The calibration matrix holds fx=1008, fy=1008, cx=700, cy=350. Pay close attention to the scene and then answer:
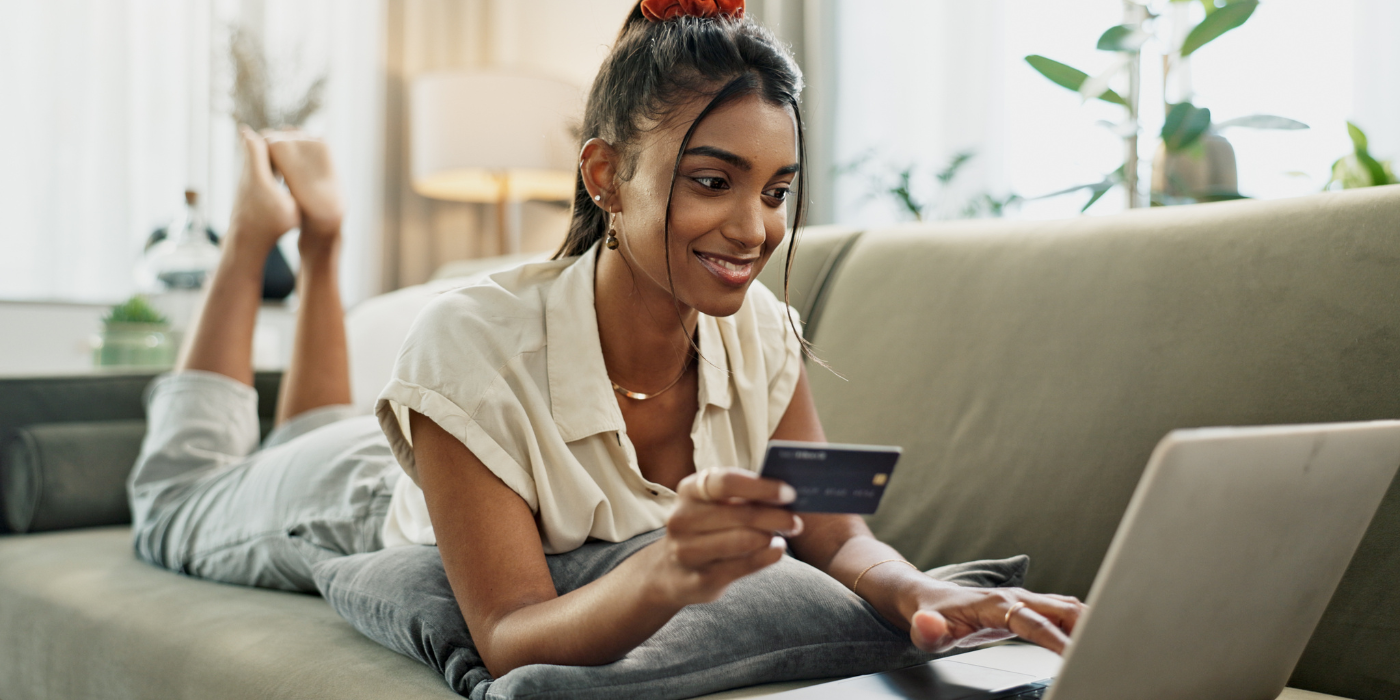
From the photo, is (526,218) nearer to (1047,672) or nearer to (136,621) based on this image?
(136,621)

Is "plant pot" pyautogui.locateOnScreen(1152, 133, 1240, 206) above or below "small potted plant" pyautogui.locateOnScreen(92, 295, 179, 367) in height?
above

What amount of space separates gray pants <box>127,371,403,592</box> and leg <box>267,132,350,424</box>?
4 cm

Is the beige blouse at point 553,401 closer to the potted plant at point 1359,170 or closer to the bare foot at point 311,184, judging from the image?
the bare foot at point 311,184

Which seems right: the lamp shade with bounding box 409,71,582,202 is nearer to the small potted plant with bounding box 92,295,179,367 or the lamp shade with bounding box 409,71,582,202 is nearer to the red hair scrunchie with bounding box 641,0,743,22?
the small potted plant with bounding box 92,295,179,367

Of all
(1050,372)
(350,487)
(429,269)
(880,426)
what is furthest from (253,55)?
(1050,372)

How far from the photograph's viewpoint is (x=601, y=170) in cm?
94

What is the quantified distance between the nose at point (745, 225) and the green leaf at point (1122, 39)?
0.82m

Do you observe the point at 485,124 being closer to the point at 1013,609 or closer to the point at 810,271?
the point at 810,271

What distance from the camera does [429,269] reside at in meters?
3.21

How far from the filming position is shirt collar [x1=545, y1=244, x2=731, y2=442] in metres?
0.92

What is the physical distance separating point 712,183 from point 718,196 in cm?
1

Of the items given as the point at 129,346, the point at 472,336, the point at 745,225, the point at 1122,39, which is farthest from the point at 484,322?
the point at 129,346

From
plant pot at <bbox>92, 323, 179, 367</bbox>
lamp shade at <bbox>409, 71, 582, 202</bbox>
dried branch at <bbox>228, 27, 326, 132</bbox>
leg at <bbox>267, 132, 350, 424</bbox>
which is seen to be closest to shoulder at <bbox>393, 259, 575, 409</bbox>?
leg at <bbox>267, 132, 350, 424</bbox>

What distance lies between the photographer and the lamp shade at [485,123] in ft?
8.58
